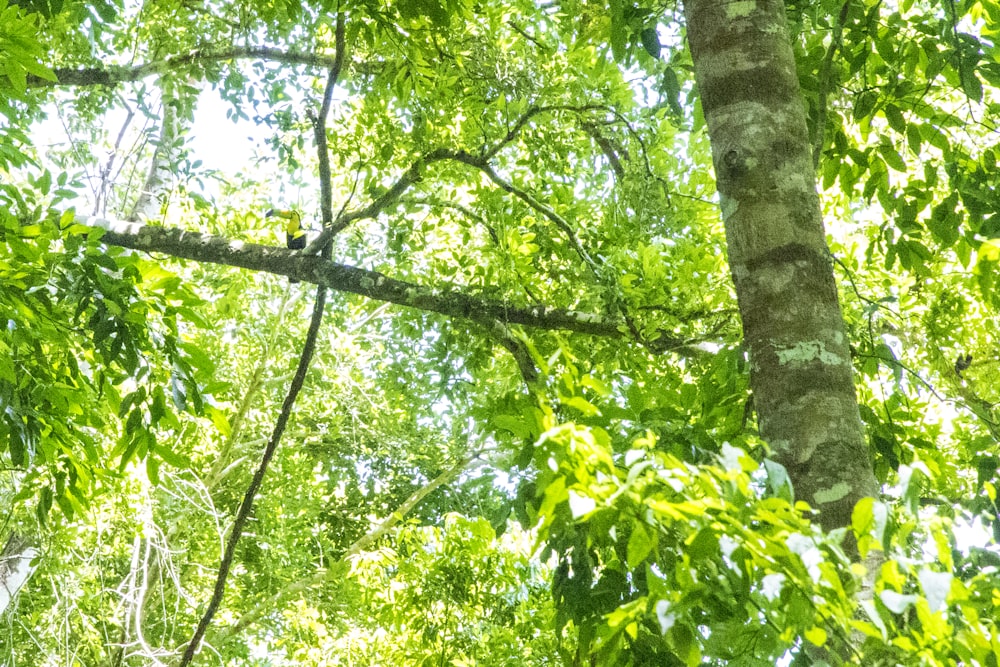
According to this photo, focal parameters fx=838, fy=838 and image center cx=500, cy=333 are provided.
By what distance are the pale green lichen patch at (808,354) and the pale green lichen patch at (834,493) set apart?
18 centimetres

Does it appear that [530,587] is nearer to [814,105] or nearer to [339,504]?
[814,105]

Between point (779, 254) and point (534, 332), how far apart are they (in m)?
1.50

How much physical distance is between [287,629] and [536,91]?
13.4 ft

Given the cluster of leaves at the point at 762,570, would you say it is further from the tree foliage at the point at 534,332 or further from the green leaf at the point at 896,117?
the green leaf at the point at 896,117

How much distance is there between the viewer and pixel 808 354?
1.12 metres

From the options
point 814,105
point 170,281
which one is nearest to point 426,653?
point 170,281

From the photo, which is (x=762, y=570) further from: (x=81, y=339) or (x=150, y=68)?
(x=150, y=68)

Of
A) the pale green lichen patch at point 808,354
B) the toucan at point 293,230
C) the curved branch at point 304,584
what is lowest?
the curved branch at point 304,584

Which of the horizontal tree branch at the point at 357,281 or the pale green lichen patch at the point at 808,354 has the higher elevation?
the horizontal tree branch at the point at 357,281

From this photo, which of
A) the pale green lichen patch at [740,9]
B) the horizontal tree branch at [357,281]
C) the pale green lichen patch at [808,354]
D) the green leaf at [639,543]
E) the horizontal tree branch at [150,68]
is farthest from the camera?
the horizontal tree branch at [150,68]

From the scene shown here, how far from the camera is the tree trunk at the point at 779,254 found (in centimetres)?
106

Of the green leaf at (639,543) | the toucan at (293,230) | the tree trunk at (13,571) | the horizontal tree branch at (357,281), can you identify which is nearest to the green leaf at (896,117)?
the horizontal tree branch at (357,281)

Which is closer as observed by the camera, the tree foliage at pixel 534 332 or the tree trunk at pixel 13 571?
the tree foliage at pixel 534 332

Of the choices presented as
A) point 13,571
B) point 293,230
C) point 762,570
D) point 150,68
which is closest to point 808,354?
point 762,570
